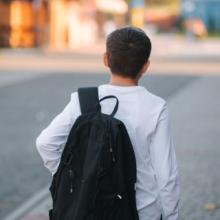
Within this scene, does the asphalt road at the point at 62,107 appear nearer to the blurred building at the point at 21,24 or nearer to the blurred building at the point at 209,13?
the blurred building at the point at 21,24

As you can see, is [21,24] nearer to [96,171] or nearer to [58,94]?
[58,94]

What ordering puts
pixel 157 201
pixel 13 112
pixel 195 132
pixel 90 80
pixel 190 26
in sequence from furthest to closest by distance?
pixel 190 26
pixel 90 80
pixel 13 112
pixel 195 132
pixel 157 201

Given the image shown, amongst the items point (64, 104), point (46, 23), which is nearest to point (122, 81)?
point (64, 104)

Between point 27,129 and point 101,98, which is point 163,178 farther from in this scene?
point 27,129

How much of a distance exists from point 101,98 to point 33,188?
4.38 meters

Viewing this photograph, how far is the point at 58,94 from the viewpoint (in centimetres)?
1620

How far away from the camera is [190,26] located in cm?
5141

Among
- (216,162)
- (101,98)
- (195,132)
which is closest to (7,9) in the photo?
(195,132)

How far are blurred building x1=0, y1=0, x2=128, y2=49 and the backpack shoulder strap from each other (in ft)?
116

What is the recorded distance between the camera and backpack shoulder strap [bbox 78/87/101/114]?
2.99 metres

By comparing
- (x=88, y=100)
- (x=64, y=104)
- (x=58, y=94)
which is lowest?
(x=58, y=94)

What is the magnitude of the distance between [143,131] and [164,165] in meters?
0.17

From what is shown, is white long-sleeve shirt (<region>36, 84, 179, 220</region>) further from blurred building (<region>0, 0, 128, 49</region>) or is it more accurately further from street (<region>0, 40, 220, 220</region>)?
blurred building (<region>0, 0, 128, 49</region>)

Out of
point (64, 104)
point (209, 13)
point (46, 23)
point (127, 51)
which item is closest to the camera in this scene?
point (127, 51)
